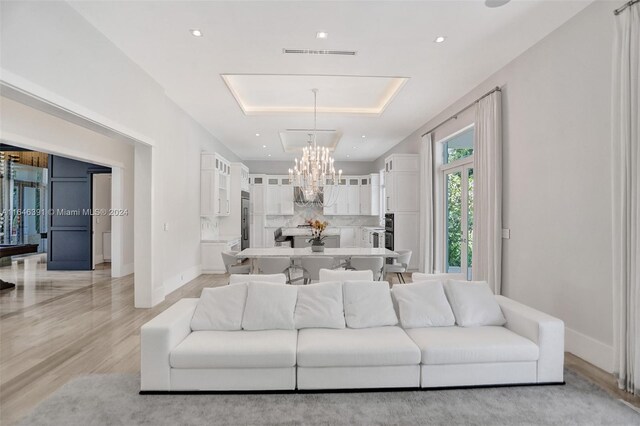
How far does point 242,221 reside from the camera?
348 inches

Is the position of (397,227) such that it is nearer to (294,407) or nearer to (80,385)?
(294,407)

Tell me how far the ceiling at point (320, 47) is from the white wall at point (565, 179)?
0.34 meters

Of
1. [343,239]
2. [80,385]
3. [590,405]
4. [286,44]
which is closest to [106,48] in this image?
[286,44]

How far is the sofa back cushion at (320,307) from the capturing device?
2744 mm

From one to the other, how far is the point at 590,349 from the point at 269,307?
2885 millimetres

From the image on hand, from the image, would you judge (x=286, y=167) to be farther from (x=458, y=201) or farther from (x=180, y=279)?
(x=458, y=201)

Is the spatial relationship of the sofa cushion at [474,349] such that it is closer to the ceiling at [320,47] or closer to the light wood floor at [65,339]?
the light wood floor at [65,339]

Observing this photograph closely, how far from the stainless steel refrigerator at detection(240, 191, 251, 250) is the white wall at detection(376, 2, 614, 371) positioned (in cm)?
643

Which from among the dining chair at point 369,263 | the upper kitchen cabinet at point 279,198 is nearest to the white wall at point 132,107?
the dining chair at point 369,263

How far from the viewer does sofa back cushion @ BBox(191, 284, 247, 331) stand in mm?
2705

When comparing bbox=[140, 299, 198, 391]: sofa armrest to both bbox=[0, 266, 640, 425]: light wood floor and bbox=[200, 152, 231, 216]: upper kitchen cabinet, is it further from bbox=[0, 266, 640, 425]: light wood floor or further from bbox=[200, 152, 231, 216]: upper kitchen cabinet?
bbox=[200, 152, 231, 216]: upper kitchen cabinet

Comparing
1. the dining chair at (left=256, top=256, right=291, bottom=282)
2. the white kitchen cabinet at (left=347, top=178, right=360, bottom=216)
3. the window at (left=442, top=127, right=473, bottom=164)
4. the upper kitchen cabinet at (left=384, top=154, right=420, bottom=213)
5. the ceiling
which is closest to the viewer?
the ceiling

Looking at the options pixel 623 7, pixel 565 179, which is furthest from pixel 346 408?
pixel 623 7

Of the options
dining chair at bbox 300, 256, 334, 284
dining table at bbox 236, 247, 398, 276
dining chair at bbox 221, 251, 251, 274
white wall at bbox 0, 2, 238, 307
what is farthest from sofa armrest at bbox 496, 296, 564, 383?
white wall at bbox 0, 2, 238, 307
